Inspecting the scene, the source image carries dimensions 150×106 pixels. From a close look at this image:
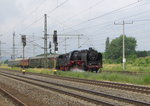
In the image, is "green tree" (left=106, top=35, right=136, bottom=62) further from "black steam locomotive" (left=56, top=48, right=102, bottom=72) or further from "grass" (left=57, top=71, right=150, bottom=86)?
"grass" (left=57, top=71, right=150, bottom=86)

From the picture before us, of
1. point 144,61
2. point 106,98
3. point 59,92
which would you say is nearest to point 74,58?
point 59,92

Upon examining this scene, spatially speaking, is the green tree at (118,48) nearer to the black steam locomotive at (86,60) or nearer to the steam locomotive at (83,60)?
the steam locomotive at (83,60)

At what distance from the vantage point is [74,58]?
37406 millimetres

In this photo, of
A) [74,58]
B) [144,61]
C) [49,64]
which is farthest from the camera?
[144,61]

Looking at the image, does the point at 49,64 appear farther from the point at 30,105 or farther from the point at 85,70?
the point at 30,105

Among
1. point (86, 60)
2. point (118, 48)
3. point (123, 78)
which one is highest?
point (118, 48)

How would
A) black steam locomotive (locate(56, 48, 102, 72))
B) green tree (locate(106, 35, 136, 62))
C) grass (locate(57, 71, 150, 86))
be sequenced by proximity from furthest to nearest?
green tree (locate(106, 35, 136, 62))
black steam locomotive (locate(56, 48, 102, 72))
grass (locate(57, 71, 150, 86))

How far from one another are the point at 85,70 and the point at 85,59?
5.50 feet

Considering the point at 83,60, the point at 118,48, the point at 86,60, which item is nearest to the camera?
the point at 86,60

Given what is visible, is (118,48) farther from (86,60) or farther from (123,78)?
(123,78)

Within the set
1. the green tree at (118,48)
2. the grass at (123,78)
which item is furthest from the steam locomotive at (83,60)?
the green tree at (118,48)

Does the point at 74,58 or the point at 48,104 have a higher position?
the point at 74,58

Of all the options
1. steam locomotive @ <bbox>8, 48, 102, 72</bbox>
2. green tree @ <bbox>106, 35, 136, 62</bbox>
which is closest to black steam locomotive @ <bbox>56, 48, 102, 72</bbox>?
steam locomotive @ <bbox>8, 48, 102, 72</bbox>

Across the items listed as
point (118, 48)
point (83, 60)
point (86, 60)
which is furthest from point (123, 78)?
point (118, 48)
